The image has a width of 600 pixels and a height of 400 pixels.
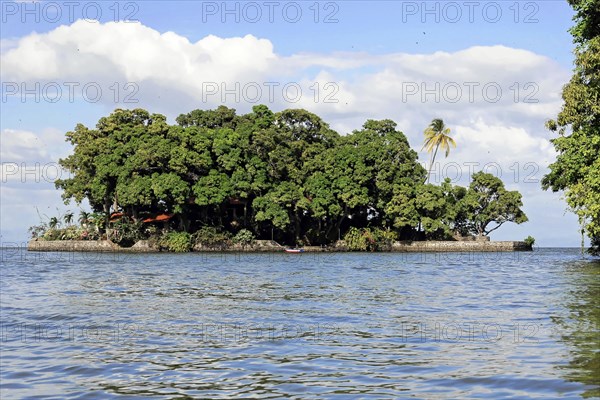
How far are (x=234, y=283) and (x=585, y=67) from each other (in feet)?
64.2

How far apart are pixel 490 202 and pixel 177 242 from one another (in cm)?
2962

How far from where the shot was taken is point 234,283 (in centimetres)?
2681

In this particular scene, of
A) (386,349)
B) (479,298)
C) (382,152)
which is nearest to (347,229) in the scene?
(382,152)

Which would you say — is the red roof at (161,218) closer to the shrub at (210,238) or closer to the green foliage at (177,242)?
the green foliage at (177,242)

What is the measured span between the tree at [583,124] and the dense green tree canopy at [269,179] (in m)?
29.1

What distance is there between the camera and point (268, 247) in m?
66.8

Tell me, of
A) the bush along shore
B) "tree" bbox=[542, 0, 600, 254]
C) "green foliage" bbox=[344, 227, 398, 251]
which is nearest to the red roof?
the bush along shore

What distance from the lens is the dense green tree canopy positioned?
208 feet

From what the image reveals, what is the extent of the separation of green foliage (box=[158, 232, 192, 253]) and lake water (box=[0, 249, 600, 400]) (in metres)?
40.2

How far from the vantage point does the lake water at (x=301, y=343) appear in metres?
9.27

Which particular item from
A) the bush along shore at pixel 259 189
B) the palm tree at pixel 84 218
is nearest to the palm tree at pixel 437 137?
the bush along shore at pixel 259 189

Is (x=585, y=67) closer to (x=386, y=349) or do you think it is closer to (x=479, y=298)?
(x=479, y=298)

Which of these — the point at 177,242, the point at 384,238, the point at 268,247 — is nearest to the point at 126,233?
the point at 177,242

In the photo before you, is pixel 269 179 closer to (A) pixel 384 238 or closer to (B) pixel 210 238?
(B) pixel 210 238
